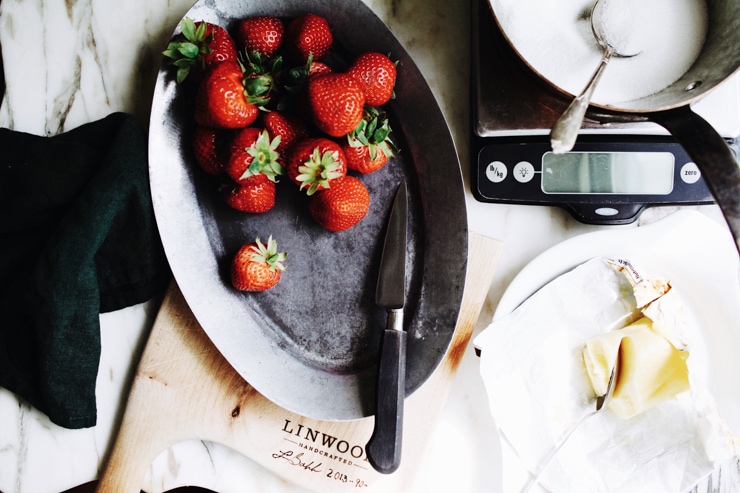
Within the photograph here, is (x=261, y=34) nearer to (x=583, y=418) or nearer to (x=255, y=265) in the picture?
(x=255, y=265)

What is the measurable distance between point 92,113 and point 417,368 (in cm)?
57

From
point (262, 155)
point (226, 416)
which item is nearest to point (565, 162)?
point (262, 155)

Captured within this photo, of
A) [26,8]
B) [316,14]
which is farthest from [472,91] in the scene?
[26,8]

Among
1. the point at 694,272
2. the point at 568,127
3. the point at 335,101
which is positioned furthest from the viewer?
the point at 694,272

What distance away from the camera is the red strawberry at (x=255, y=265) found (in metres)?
0.69

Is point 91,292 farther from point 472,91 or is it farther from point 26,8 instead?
point 472,91

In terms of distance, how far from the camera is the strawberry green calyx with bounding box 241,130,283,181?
2.02 ft

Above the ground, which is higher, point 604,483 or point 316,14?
point 316,14

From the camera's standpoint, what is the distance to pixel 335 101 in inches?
24.1

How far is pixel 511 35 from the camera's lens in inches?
24.5

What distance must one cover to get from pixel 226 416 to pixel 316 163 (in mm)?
363

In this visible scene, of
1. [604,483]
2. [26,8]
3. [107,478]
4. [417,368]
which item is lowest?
[107,478]

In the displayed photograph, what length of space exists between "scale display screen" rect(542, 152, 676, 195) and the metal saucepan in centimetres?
10

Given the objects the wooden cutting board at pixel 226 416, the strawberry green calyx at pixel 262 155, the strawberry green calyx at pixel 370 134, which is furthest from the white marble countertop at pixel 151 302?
the strawberry green calyx at pixel 262 155
